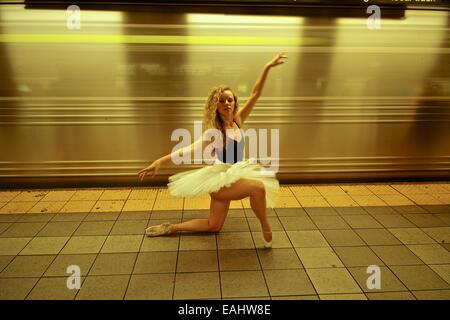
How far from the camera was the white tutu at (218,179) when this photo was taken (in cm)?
330

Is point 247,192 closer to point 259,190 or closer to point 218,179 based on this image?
point 259,190

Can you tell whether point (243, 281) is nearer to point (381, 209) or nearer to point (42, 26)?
point (381, 209)

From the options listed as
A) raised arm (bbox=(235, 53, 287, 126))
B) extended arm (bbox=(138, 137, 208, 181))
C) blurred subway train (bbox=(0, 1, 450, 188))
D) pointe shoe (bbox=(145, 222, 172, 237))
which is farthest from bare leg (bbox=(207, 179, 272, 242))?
blurred subway train (bbox=(0, 1, 450, 188))

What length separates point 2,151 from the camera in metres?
5.07

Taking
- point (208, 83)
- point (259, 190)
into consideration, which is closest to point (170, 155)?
point (259, 190)

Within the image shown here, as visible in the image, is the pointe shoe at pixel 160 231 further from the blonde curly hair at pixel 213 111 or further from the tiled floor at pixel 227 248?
the blonde curly hair at pixel 213 111

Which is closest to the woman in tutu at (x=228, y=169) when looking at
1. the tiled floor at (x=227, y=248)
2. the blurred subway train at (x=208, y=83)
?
the tiled floor at (x=227, y=248)

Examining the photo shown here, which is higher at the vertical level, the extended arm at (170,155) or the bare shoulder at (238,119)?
the bare shoulder at (238,119)

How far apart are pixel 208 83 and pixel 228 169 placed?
220cm

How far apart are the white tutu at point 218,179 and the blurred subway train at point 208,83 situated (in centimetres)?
183

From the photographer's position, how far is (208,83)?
5.12m

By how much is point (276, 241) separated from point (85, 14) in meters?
4.08

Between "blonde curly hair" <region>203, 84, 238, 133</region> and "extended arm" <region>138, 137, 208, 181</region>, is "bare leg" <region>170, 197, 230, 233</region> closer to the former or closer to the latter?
"extended arm" <region>138, 137, 208, 181</region>

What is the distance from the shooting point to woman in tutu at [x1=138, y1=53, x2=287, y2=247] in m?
3.23
